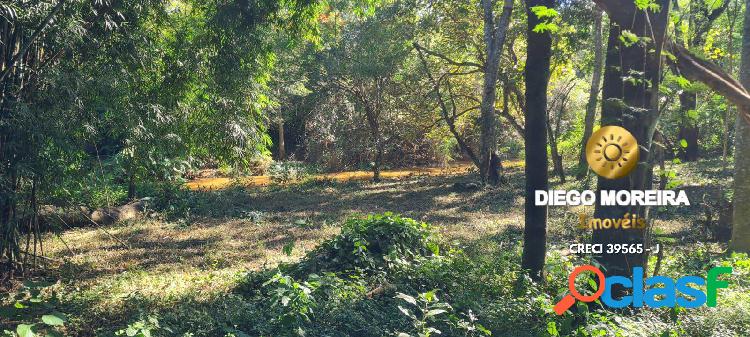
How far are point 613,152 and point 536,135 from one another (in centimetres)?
82

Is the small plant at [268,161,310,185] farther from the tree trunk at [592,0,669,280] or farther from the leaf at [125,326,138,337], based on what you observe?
the leaf at [125,326,138,337]

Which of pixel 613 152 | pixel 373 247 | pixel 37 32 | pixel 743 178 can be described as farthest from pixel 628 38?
pixel 37 32

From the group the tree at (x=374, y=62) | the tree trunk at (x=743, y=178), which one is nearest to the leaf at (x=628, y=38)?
the tree trunk at (x=743, y=178)

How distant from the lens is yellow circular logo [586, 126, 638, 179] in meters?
4.82

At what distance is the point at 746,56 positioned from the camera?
7344mm

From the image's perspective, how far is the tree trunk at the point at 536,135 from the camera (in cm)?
537

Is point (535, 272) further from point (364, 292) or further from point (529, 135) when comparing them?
point (364, 292)

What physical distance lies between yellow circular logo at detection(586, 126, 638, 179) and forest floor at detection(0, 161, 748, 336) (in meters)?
0.66

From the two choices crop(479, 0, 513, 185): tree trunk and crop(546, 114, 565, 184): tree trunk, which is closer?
crop(479, 0, 513, 185): tree trunk

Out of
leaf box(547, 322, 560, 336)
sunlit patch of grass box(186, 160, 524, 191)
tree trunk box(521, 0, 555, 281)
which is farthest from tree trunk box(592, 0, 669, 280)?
sunlit patch of grass box(186, 160, 524, 191)

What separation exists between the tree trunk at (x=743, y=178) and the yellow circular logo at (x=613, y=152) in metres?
3.44

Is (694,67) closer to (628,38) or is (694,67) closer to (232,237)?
(628,38)

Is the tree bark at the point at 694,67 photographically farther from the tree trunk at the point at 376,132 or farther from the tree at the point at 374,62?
the tree trunk at the point at 376,132

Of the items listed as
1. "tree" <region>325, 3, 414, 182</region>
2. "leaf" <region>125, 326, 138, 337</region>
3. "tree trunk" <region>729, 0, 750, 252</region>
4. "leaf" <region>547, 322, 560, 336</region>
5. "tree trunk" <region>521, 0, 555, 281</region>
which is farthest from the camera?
"tree" <region>325, 3, 414, 182</region>
